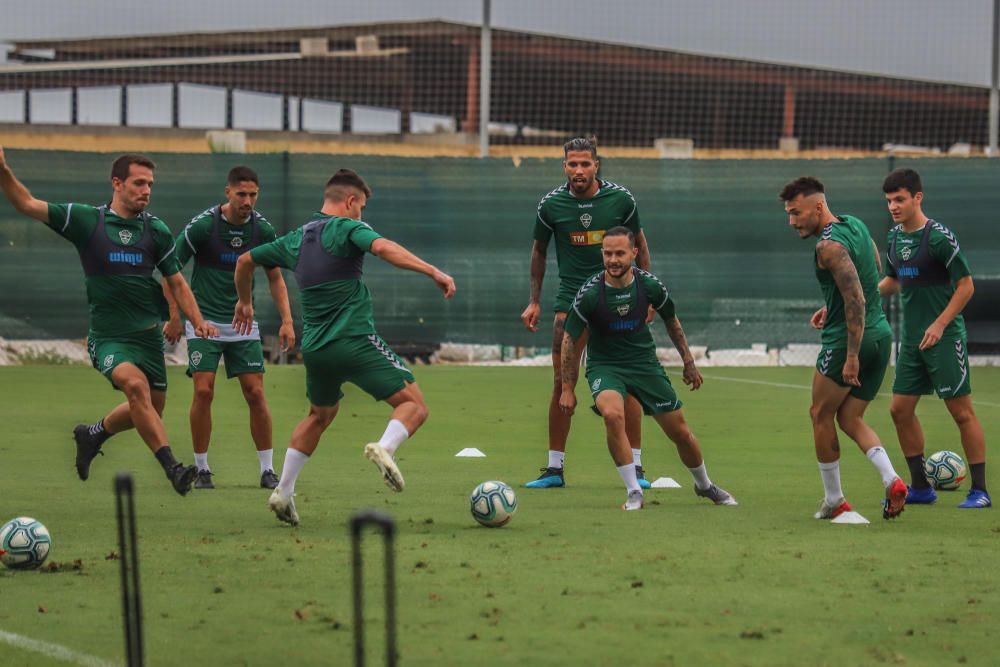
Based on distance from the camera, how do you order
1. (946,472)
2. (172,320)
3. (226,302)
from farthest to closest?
(226,302), (946,472), (172,320)

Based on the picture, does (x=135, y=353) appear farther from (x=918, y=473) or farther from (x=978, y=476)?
(x=978, y=476)

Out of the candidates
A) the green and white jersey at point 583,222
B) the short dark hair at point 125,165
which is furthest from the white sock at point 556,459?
the short dark hair at point 125,165

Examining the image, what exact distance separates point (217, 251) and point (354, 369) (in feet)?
8.73

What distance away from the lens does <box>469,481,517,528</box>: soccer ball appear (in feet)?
28.0

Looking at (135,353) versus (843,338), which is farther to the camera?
(135,353)

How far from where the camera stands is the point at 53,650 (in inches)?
225

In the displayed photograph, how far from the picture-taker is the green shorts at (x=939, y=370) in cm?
988

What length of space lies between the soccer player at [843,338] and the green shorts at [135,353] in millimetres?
3788

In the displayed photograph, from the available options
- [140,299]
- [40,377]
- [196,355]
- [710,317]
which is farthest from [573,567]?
[710,317]

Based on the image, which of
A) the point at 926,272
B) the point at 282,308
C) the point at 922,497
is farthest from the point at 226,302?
the point at 922,497

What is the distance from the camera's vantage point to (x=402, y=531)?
8.48m

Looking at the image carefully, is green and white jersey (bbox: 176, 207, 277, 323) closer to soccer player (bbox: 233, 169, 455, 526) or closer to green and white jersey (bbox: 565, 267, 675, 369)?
soccer player (bbox: 233, 169, 455, 526)

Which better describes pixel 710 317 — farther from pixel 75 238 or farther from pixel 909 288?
pixel 75 238

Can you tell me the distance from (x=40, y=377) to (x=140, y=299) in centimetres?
1045
